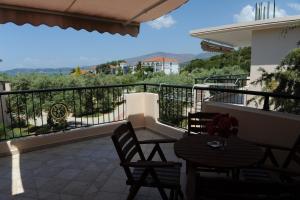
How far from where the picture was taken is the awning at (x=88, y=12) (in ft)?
10.1

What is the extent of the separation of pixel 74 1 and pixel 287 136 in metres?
3.19

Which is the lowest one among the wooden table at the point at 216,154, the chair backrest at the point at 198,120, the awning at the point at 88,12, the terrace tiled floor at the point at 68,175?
the terrace tiled floor at the point at 68,175

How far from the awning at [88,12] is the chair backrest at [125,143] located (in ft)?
5.84

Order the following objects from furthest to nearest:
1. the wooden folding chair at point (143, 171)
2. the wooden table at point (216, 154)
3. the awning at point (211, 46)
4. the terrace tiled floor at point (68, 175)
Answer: the awning at point (211, 46) < the terrace tiled floor at point (68, 175) < the wooden folding chair at point (143, 171) < the wooden table at point (216, 154)

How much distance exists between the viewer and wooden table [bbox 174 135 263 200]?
1998 millimetres

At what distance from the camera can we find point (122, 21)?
4.07m

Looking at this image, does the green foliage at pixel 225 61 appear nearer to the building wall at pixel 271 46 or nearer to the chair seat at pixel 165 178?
the building wall at pixel 271 46

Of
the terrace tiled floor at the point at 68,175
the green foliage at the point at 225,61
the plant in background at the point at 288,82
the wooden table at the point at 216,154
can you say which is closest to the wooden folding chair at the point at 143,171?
the wooden table at the point at 216,154

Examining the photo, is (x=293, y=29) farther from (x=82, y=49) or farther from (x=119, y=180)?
(x=82, y=49)

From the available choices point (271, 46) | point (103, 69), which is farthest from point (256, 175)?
point (103, 69)

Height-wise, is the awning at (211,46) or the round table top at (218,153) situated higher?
the awning at (211,46)

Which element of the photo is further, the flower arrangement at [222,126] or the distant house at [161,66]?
the distant house at [161,66]

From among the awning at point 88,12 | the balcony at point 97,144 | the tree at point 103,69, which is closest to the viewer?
the balcony at point 97,144

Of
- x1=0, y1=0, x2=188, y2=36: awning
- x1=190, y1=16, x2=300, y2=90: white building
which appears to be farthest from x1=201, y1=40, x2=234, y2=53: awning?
x1=0, y1=0, x2=188, y2=36: awning
